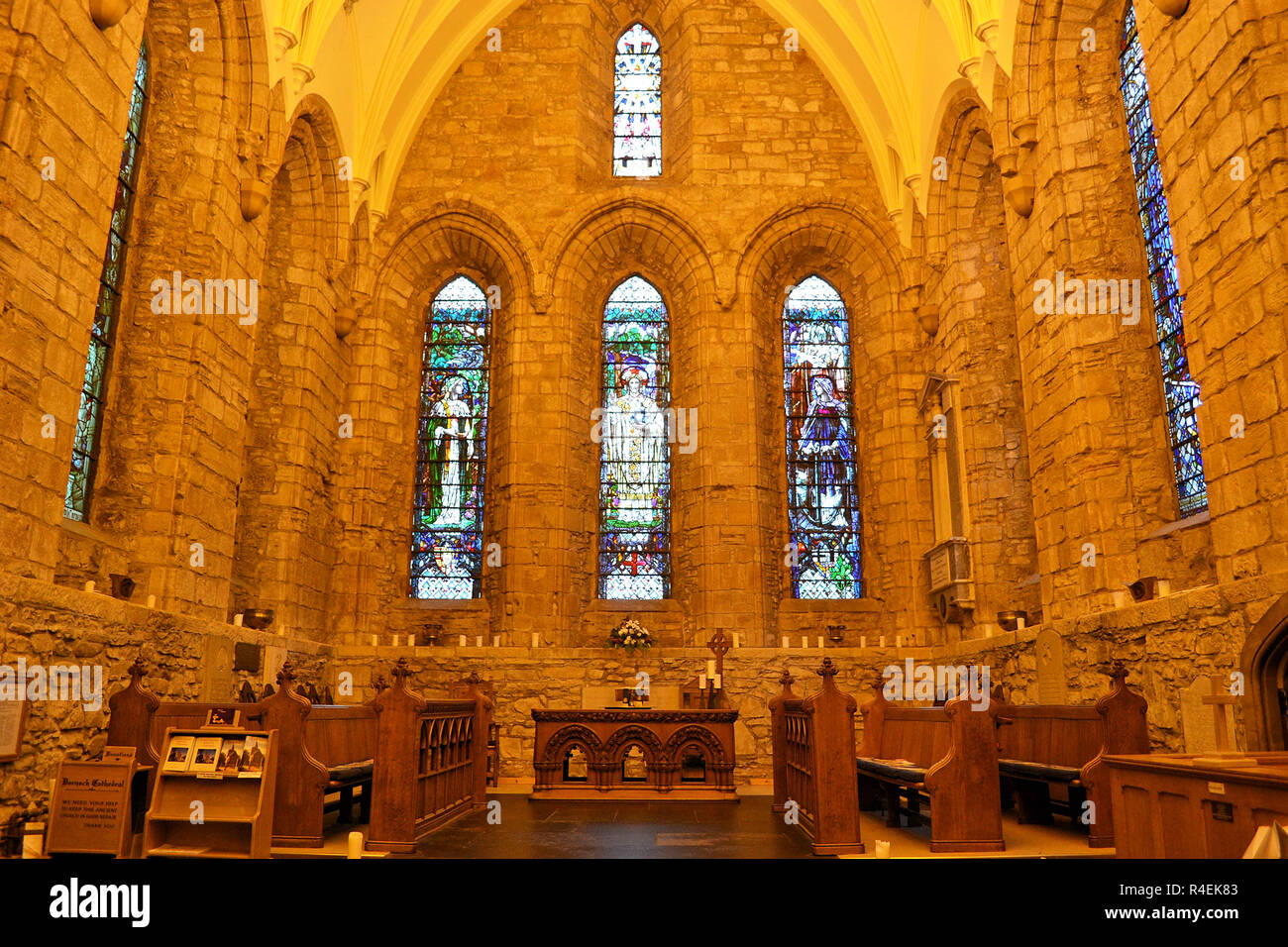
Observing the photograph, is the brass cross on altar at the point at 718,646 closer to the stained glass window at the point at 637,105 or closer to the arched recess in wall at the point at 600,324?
the arched recess in wall at the point at 600,324

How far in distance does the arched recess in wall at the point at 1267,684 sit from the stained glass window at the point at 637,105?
36.6ft

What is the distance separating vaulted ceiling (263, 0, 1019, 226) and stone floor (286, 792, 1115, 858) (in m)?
8.20

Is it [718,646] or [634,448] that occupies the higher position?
[634,448]

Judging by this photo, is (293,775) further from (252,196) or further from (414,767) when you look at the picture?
(252,196)

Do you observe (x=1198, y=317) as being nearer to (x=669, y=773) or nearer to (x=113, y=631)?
(x=669, y=773)

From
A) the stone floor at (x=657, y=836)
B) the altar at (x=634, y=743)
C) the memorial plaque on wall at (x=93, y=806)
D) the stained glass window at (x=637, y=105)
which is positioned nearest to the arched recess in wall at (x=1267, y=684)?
the stone floor at (x=657, y=836)

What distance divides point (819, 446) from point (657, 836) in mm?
8264

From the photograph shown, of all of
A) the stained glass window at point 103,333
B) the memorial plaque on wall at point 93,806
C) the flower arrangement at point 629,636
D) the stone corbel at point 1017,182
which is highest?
the stone corbel at point 1017,182

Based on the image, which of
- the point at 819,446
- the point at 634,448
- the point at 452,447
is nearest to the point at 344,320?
the point at 452,447

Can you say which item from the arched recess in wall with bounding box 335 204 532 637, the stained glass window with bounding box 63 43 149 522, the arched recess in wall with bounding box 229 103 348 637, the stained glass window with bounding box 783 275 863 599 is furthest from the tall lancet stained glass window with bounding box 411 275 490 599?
the stained glass window with bounding box 63 43 149 522

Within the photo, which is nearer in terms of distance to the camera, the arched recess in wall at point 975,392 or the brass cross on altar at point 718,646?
the brass cross on altar at point 718,646

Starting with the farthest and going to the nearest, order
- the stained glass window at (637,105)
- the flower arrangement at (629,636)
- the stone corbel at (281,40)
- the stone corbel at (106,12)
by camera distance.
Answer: the stained glass window at (637,105) → the flower arrangement at (629,636) → the stone corbel at (281,40) → the stone corbel at (106,12)

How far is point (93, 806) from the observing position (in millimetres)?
5270

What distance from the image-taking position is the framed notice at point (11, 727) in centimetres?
573
